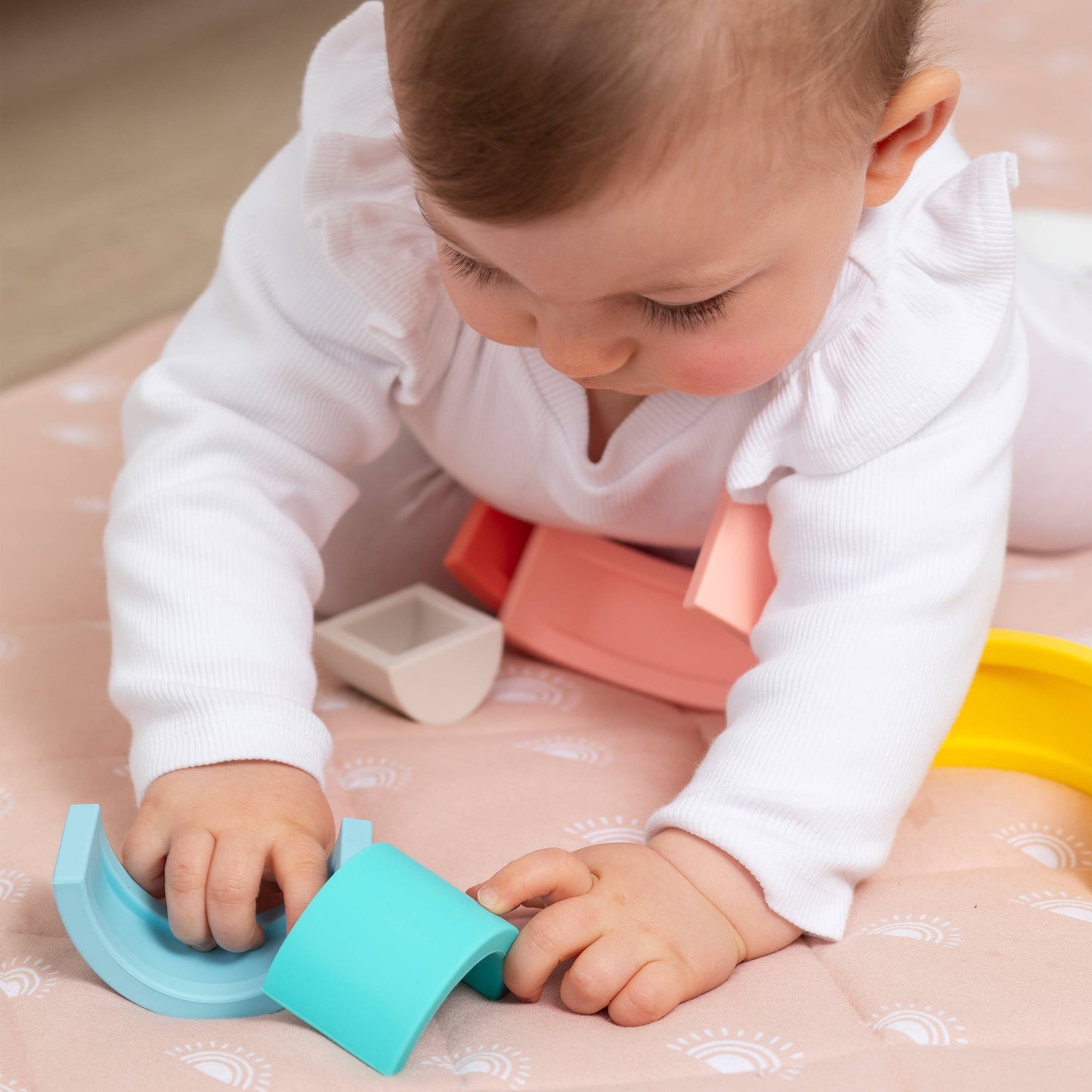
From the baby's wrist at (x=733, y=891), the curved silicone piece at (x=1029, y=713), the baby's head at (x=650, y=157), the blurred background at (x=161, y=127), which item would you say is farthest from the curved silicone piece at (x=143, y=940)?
the blurred background at (x=161, y=127)

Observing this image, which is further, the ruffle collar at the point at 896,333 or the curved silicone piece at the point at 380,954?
the ruffle collar at the point at 896,333

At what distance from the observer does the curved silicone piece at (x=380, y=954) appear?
0.49 meters

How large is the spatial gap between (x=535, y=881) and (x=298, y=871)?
0.33 ft

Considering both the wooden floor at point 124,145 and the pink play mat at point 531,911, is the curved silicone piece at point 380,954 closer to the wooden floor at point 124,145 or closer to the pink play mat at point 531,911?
the pink play mat at point 531,911

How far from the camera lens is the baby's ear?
0.59 meters

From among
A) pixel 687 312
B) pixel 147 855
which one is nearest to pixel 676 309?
pixel 687 312

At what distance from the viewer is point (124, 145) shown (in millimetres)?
2191

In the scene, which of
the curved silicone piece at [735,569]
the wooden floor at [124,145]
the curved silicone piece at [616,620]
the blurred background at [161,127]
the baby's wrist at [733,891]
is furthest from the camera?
the wooden floor at [124,145]

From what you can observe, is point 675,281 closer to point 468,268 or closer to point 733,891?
point 468,268

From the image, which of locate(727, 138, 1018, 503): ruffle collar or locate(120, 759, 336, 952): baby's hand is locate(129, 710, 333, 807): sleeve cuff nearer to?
locate(120, 759, 336, 952): baby's hand

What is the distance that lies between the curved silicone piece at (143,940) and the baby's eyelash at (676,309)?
0.23m

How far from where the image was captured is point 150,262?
70.1 inches

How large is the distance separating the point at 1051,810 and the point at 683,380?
12.0 inches

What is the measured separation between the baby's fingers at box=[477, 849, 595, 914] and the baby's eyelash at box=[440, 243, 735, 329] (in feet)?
0.73
